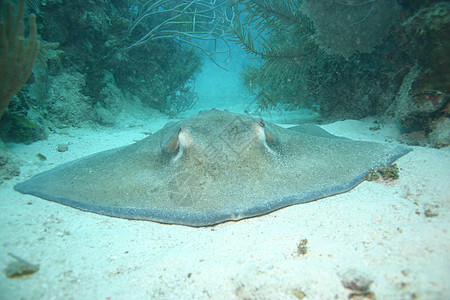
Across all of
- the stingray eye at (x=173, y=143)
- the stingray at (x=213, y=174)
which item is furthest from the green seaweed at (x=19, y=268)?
the stingray eye at (x=173, y=143)

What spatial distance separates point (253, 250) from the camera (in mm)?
2113

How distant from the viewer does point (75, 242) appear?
2297mm

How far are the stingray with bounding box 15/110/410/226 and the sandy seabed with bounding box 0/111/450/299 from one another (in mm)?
261

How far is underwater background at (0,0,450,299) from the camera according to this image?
5.69 ft

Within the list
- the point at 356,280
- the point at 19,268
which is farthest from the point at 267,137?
the point at 19,268

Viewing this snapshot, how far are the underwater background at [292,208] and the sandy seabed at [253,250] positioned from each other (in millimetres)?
13

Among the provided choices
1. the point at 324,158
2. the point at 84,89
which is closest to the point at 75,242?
the point at 324,158

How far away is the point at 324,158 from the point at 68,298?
329 cm

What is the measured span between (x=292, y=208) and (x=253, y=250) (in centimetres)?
83

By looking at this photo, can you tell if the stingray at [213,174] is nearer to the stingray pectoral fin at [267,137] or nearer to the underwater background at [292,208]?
the stingray pectoral fin at [267,137]

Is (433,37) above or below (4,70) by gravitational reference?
above

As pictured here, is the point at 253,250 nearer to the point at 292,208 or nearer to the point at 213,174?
the point at 292,208

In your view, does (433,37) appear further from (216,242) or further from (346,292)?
(216,242)

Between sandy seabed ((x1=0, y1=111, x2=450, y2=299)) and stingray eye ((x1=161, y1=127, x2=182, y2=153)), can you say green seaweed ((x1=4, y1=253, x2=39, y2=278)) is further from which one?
stingray eye ((x1=161, y1=127, x2=182, y2=153))
